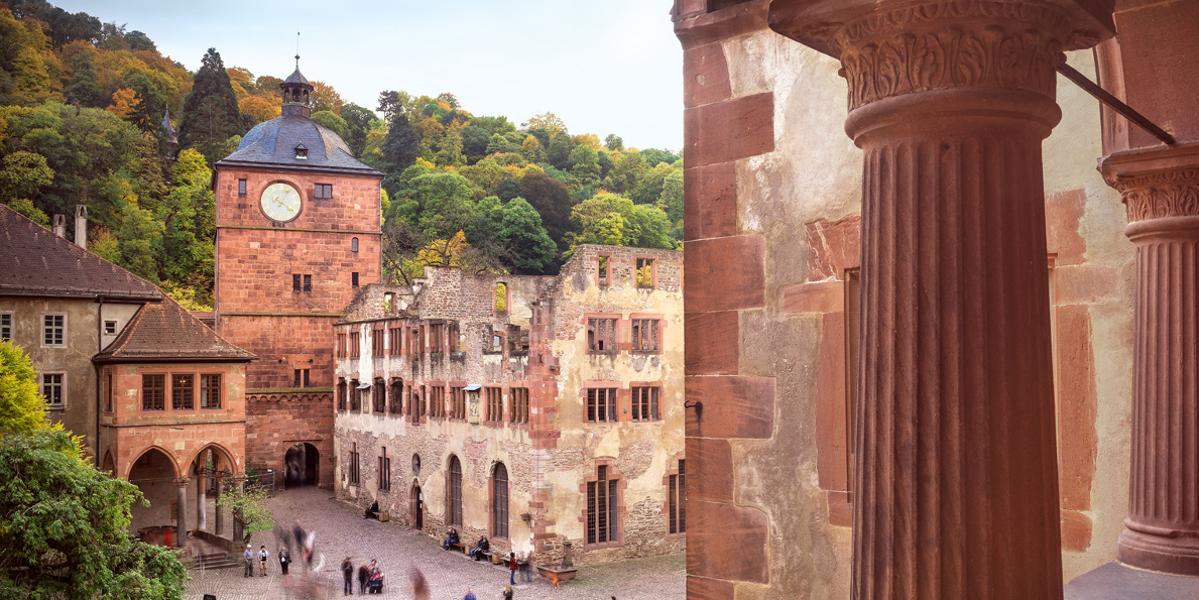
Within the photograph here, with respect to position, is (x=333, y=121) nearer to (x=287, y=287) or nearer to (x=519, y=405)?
(x=287, y=287)

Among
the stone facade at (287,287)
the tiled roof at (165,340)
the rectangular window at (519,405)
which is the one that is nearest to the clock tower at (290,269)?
the stone facade at (287,287)

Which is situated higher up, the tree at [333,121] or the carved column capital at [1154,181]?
the tree at [333,121]

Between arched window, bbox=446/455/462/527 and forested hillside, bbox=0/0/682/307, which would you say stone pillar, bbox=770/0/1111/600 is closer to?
arched window, bbox=446/455/462/527

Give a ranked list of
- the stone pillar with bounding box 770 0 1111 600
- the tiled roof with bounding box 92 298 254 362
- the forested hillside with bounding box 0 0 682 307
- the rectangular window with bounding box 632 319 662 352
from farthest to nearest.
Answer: the forested hillside with bounding box 0 0 682 307 < the rectangular window with bounding box 632 319 662 352 < the tiled roof with bounding box 92 298 254 362 < the stone pillar with bounding box 770 0 1111 600

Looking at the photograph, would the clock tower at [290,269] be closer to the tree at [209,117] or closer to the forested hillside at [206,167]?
the forested hillside at [206,167]

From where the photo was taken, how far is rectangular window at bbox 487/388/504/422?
3500 centimetres

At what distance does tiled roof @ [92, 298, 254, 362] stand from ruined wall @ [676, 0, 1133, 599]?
3118 cm

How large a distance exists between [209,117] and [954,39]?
8234cm

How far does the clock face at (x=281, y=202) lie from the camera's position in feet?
166

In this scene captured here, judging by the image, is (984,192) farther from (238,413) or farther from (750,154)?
(238,413)

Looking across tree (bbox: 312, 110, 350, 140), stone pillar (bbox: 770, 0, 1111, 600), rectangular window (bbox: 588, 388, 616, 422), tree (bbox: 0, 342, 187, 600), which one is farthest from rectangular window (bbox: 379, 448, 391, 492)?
tree (bbox: 312, 110, 350, 140)

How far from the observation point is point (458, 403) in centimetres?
3744

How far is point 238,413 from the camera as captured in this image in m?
34.4

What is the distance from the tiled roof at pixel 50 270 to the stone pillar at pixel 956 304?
3335cm
